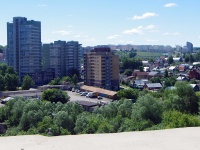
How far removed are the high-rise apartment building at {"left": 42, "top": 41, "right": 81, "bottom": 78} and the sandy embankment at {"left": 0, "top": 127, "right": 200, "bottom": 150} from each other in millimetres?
18302

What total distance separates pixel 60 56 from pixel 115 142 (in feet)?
61.8

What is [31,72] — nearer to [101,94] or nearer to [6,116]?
[101,94]

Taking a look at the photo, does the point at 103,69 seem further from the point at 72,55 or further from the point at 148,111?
the point at 148,111

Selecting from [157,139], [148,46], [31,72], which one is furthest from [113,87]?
[148,46]

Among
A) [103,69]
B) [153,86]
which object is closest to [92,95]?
[103,69]

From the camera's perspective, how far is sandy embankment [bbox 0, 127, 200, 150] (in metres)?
3.16

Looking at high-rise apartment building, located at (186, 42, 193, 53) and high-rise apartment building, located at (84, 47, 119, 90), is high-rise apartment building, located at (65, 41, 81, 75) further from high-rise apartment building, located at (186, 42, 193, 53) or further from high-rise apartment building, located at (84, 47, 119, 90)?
high-rise apartment building, located at (186, 42, 193, 53)

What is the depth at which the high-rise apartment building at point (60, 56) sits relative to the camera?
71.2 feet

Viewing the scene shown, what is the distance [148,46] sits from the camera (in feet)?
228

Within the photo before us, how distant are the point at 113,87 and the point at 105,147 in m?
14.7

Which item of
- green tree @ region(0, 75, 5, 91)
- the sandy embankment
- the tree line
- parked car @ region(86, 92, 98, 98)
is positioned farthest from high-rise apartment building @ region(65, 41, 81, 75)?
the sandy embankment

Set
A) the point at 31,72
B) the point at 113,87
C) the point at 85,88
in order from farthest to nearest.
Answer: the point at 31,72, the point at 113,87, the point at 85,88

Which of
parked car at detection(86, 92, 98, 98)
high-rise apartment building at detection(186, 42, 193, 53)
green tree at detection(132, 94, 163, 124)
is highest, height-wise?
high-rise apartment building at detection(186, 42, 193, 53)

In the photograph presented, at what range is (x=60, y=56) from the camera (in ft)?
71.7
